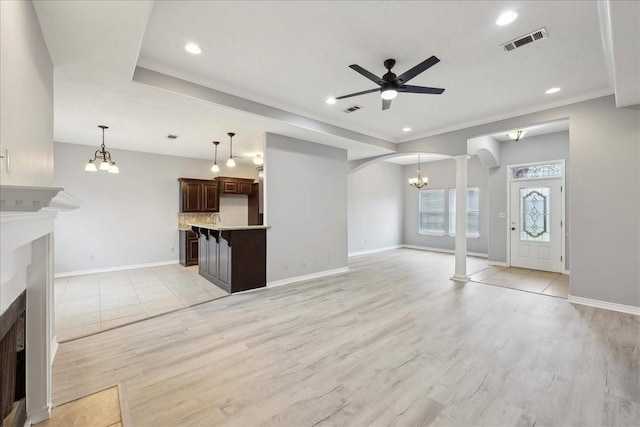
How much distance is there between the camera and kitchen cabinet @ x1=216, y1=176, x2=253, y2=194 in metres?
7.65

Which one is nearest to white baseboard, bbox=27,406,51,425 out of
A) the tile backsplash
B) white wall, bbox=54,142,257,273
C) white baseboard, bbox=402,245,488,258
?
white wall, bbox=54,142,257,273

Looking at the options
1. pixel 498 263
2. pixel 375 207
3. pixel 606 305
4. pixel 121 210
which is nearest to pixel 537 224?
pixel 498 263

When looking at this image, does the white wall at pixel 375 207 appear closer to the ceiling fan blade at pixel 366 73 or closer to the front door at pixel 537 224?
the front door at pixel 537 224

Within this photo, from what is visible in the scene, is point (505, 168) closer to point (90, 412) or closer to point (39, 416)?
point (90, 412)

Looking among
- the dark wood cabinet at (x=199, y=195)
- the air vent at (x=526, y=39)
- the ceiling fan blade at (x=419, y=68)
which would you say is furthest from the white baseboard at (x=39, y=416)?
the dark wood cabinet at (x=199, y=195)

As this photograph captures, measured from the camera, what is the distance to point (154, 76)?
3195mm

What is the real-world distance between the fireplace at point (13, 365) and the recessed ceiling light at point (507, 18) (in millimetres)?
4037

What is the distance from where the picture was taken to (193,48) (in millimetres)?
2859

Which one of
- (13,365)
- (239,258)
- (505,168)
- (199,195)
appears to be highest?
(505,168)

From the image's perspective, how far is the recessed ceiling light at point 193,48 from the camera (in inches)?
111

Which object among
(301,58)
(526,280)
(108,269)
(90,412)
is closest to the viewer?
(90,412)

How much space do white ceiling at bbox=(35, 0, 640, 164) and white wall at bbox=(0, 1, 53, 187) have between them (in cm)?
25

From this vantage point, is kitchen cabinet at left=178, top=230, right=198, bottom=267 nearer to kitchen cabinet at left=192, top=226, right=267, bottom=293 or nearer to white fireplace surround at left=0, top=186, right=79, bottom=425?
kitchen cabinet at left=192, top=226, right=267, bottom=293

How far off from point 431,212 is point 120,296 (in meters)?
8.98
